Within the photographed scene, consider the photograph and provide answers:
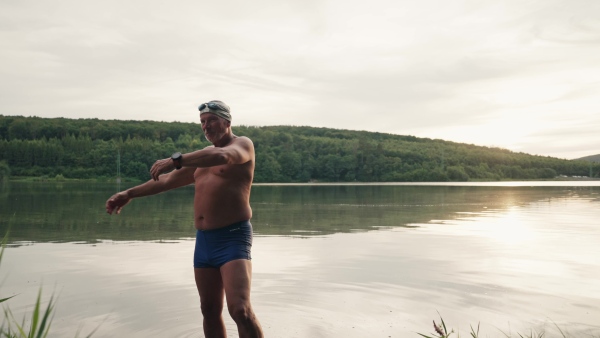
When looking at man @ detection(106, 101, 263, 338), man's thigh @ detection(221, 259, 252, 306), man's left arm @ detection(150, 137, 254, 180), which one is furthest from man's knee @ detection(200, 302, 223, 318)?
man's left arm @ detection(150, 137, 254, 180)

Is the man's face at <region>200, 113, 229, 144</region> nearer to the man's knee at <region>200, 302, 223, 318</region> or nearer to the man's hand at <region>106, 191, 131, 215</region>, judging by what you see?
the man's hand at <region>106, 191, 131, 215</region>

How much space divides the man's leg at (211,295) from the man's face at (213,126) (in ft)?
3.56

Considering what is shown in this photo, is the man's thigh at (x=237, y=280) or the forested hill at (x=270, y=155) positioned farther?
the forested hill at (x=270, y=155)

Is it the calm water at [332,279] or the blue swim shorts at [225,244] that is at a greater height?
the blue swim shorts at [225,244]

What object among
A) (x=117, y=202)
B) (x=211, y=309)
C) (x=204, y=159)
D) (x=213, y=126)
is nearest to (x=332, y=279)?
(x=211, y=309)

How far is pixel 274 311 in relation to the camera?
25.1 ft

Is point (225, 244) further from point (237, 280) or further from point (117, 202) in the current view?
point (117, 202)

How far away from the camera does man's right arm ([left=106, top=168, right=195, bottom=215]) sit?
4992 mm

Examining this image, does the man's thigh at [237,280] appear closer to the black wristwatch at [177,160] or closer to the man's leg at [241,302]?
the man's leg at [241,302]

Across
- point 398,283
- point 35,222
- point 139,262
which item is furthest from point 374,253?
point 35,222

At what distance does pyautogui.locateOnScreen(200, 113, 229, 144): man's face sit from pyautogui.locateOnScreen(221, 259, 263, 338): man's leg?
1046mm

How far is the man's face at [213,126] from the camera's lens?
477 centimetres

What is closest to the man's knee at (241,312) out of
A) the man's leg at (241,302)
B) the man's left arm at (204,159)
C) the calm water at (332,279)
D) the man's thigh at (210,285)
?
the man's leg at (241,302)

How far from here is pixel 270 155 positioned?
13738 centimetres
